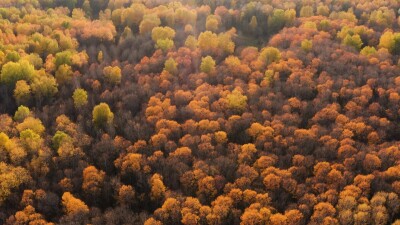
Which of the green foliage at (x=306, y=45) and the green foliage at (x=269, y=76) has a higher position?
the green foliage at (x=306, y=45)

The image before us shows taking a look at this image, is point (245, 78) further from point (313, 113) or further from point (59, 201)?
point (59, 201)

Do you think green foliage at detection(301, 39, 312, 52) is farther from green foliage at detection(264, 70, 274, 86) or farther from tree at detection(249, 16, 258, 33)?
tree at detection(249, 16, 258, 33)

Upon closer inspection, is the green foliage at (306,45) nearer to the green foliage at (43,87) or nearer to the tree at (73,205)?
the green foliage at (43,87)

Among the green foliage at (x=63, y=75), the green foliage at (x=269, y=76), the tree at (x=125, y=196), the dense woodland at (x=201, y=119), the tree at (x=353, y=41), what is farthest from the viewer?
the tree at (x=353, y=41)

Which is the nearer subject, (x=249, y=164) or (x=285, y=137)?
(x=249, y=164)

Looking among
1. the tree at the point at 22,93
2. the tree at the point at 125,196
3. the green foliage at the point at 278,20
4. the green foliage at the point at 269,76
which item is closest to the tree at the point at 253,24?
the green foliage at the point at 278,20

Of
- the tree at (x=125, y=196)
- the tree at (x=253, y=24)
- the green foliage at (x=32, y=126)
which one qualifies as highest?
the tree at (x=253, y=24)

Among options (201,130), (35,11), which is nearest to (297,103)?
→ (201,130)
